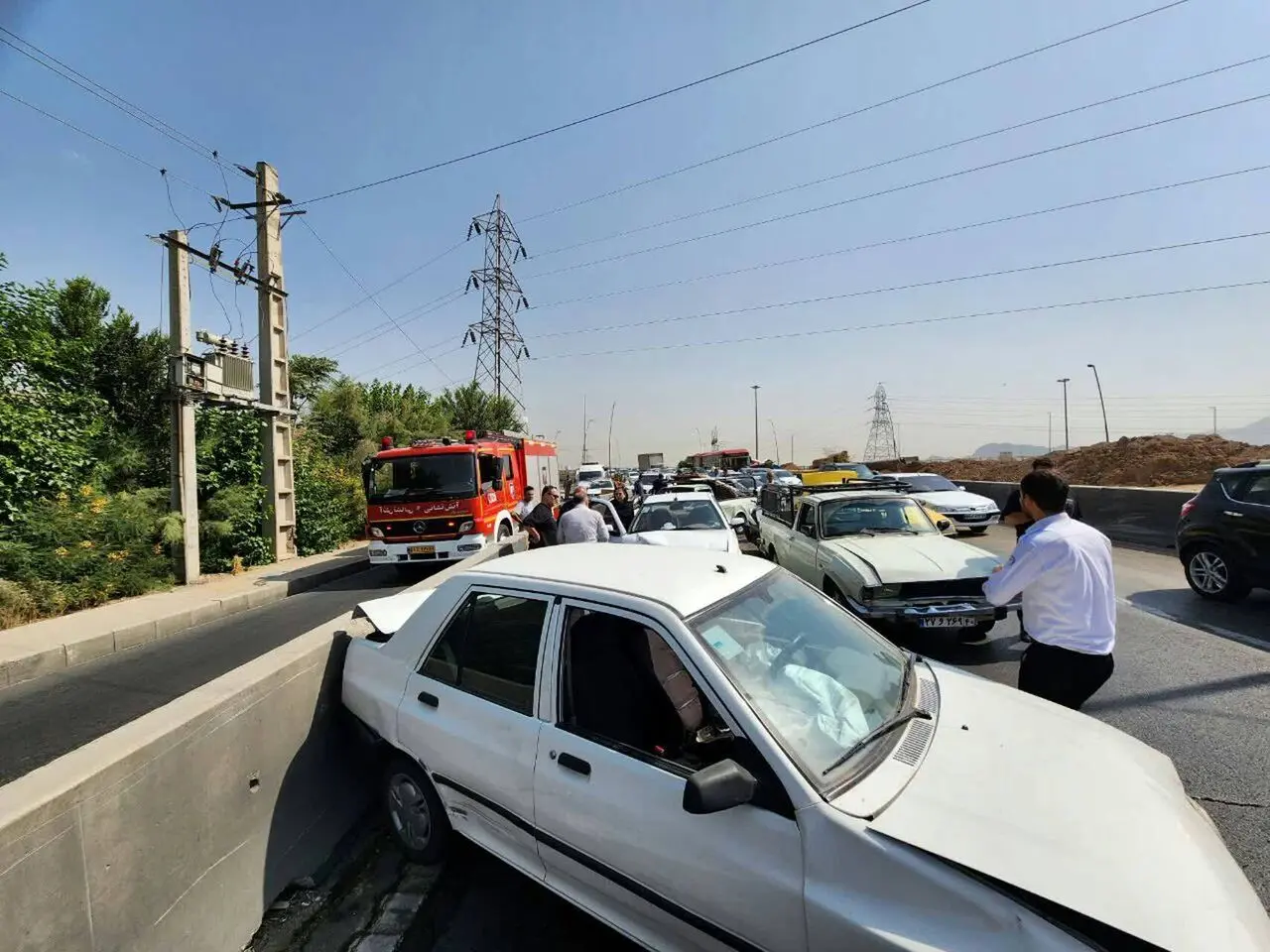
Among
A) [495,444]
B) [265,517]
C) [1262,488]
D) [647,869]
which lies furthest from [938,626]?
[265,517]

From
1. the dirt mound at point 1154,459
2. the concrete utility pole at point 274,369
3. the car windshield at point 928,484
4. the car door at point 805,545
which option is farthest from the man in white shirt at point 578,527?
the dirt mound at point 1154,459

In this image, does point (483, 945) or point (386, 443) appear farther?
point (386, 443)

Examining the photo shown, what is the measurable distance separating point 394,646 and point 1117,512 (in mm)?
16463

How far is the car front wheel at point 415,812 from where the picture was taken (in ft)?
9.98

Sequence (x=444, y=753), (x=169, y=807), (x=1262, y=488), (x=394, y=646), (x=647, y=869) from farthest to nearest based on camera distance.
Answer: (x=1262, y=488) < (x=394, y=646) < (x=444, y=753) < (x=169, y=807) < (x=647, y=869)

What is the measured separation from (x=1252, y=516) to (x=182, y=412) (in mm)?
15726

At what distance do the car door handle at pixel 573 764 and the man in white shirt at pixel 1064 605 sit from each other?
7.46 ft

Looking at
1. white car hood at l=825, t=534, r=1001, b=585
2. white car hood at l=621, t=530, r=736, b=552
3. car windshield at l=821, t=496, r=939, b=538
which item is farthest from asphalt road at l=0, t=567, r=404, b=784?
car windshield at l=821, t=496, r=939, b=538

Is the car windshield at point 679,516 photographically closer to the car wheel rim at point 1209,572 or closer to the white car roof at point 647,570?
the car wheel rim at point 1209,572

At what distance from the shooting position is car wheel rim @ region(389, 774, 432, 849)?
10.2 ft

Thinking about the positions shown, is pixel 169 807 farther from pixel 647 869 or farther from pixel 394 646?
pixel 647 869

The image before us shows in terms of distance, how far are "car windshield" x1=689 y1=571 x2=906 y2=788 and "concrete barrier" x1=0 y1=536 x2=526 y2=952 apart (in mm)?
2015

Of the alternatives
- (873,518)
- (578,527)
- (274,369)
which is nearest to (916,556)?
(873,518)

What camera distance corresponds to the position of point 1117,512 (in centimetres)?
1432
